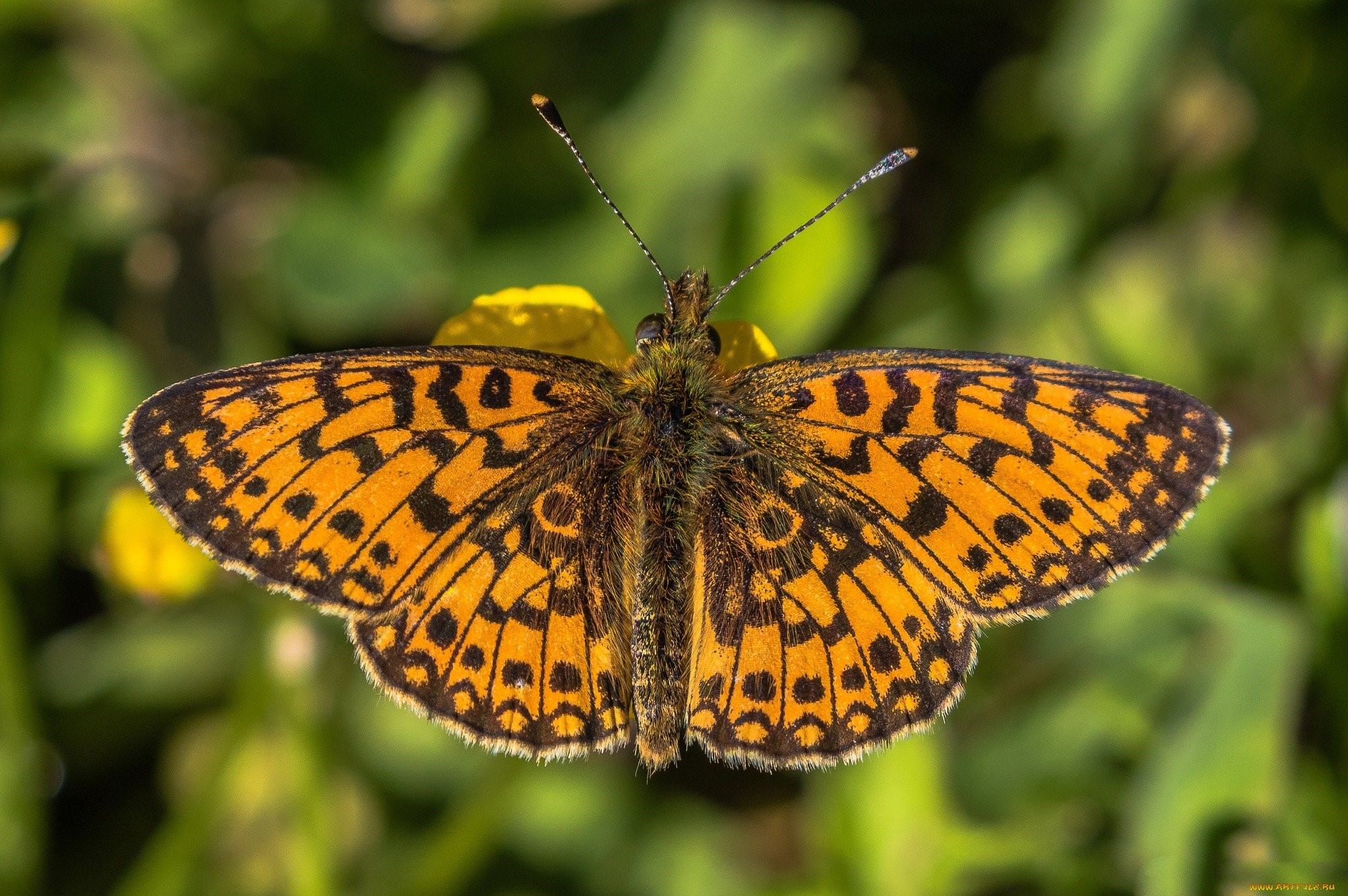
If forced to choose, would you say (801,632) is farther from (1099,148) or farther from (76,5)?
(76,5)

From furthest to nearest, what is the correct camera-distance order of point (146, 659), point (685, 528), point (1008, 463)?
1. point (146, 659)
2. point (685, 528)
3. point (1008, 463)

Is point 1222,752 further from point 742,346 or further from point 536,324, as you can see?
point 536,324

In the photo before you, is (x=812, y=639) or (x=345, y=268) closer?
(x=812, y=639)

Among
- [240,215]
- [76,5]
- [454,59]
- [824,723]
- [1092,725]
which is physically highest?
[76,5]

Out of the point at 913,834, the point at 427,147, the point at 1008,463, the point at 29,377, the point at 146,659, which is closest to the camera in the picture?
the point at 1008,463

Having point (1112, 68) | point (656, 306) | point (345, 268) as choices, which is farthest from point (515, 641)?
point (1112, 68)

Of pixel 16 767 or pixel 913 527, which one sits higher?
pixel 913 527

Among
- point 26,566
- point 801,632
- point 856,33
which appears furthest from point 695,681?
point 856,33
